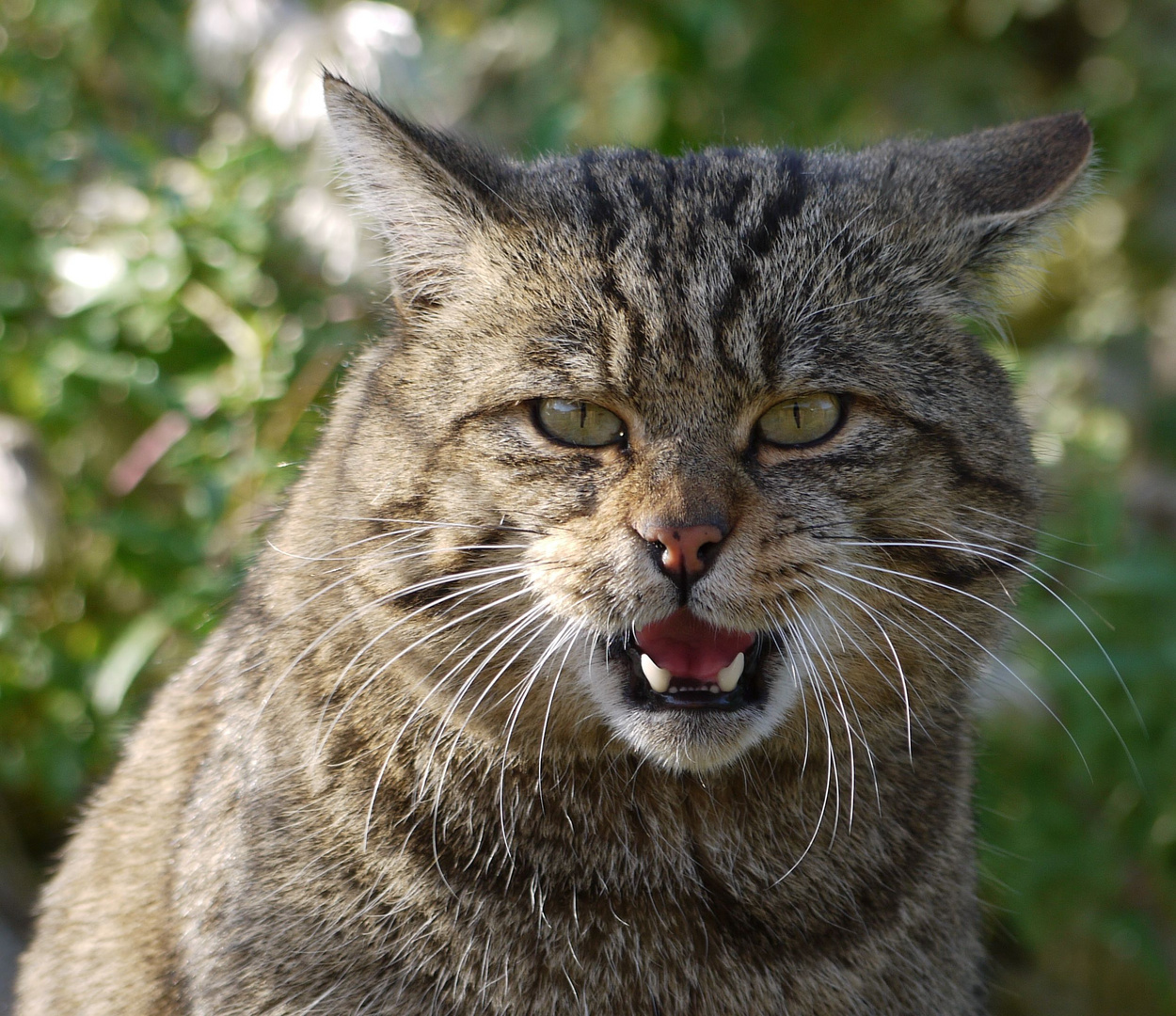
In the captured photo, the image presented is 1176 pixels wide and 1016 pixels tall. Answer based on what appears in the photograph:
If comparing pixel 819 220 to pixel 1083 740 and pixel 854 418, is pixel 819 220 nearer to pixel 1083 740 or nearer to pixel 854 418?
pixel 854 418

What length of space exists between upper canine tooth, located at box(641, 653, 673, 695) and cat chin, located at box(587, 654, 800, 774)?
0.03m

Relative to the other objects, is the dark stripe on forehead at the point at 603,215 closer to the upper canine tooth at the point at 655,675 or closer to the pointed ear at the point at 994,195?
the pointed ear at the point at 994,195

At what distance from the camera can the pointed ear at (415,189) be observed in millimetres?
1896

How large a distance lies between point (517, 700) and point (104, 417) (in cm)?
265

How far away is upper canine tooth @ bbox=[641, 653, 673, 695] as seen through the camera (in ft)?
5.66

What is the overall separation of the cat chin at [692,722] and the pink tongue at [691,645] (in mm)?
49

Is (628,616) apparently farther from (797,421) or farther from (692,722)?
(797,421)

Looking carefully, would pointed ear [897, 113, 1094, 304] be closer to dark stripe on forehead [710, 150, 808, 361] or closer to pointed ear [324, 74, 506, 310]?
dark stripe on forehead [710, 150, 808, 361]

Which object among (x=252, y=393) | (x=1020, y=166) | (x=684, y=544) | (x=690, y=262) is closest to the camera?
(x=684, y=544)

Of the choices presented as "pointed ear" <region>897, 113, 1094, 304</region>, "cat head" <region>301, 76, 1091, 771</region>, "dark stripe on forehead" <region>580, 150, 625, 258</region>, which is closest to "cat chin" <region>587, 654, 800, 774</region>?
"cat head" <region>301, 76, 1091, 771</region>

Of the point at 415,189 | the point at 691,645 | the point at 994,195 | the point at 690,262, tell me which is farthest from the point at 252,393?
the point at 994,195

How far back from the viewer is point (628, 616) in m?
1.67

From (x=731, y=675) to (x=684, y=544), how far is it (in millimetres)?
232

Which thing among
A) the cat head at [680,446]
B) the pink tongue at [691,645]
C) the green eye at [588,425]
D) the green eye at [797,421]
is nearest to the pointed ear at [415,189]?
the cat head at [680,446]
